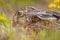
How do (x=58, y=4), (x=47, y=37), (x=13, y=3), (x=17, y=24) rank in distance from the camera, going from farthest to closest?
(x=13, y=3)
(x=58, y=4)
(x=17, y=24)
(x=47, y=37)

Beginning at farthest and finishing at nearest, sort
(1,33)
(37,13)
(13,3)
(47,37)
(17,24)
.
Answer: (13,3)
(37,13)
(17,24)
(47,37)
(1,33)

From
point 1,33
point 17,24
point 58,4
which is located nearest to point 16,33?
point 1,33

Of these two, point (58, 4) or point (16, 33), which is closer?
point (16, 33)

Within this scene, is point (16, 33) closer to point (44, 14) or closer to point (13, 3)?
point (44, 14)

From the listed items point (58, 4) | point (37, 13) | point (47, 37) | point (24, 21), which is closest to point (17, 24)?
point (24, 21)

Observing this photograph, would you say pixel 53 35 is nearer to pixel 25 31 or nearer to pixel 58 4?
pixel 25 31

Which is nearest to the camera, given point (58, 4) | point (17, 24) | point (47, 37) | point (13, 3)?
point (47, 37)

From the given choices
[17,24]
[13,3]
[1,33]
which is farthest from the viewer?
[13,3]

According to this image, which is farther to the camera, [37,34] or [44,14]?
[44,14]

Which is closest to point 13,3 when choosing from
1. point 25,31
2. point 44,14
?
point 44,14
